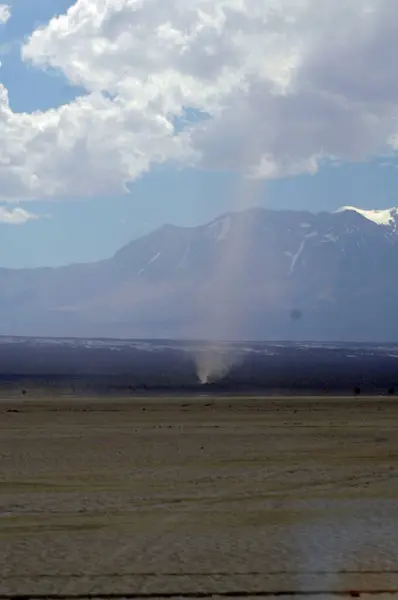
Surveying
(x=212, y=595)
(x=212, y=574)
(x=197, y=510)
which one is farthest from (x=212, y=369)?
(x=212, y=595)

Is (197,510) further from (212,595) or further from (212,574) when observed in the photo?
(212,595)

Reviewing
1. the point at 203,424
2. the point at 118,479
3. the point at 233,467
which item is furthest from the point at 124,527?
the point at 203,424

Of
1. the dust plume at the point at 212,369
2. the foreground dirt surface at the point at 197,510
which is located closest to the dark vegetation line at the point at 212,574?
the foreground dirt surface at the point at 197,510

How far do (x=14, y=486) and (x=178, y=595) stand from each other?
757 cm

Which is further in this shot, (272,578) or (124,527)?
(124,527)

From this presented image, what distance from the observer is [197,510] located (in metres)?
14.4

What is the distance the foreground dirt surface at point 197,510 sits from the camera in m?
10.2

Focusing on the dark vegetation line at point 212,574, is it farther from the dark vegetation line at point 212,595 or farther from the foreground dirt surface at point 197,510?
the dark vegetation line at point 212,595

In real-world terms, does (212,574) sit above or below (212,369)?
below

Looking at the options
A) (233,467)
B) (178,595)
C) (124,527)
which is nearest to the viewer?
(178,595)

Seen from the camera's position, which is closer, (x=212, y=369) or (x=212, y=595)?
(x=212, y=595)

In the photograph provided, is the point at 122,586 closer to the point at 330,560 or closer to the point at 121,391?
the point at 330,560

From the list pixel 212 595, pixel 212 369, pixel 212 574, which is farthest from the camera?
pixel 212 369

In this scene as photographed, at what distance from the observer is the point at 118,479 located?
17438 mm
